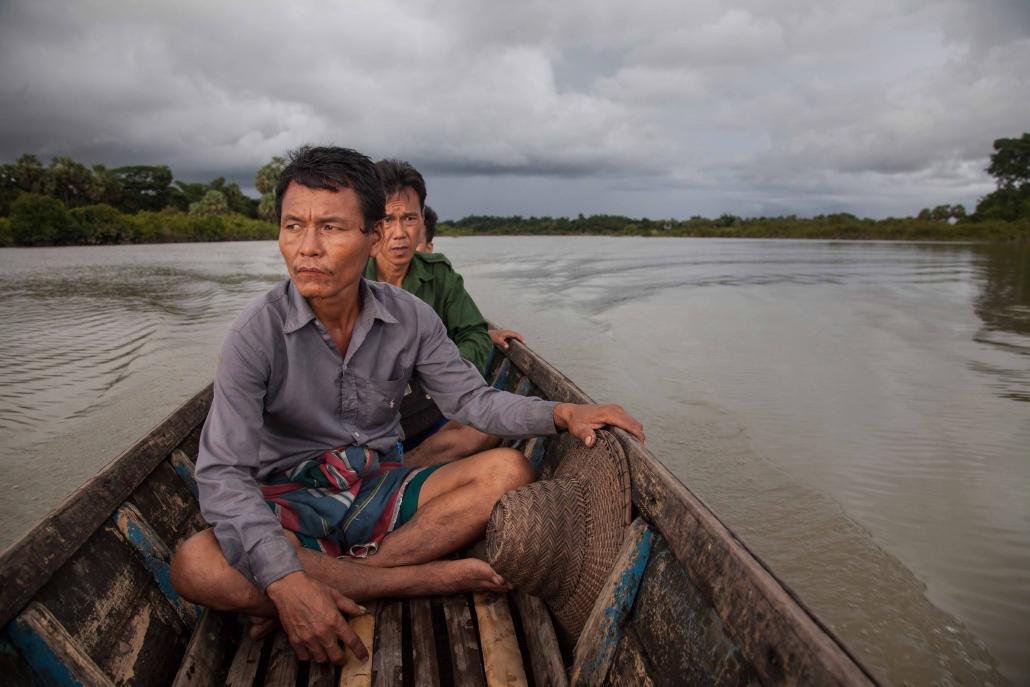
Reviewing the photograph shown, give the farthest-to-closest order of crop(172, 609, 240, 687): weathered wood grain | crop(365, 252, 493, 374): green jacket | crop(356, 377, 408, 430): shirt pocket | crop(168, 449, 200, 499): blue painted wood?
crop(365, 252, 493, 374): green jacket
crop(168, 449, 200, 499): blue painted wood
crop(356, 377, 408, 430): shirt pocket
crop(172, 609, 240, 687): weathered wood grain

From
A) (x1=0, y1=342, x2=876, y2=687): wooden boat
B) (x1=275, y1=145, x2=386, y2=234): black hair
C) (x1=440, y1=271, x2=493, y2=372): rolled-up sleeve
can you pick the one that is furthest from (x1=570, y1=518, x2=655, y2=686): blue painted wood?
(x1=440, y1=271, x2=493, y2=372): rolled-up sleeve

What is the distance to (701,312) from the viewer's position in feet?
39.9

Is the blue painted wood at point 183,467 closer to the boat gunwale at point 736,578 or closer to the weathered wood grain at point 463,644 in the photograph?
the weathered wood grain at point 463,644

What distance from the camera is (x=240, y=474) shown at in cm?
167

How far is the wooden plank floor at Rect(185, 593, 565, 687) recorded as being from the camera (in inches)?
63.8

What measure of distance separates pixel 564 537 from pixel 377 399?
0.78 metres

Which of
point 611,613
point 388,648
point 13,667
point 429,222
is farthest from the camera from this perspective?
point 429,222

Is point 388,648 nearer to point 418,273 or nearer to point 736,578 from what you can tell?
point 736,578

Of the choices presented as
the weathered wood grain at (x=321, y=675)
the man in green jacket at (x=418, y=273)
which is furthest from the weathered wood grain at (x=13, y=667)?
the man in green jacket at (x=418, y=273)

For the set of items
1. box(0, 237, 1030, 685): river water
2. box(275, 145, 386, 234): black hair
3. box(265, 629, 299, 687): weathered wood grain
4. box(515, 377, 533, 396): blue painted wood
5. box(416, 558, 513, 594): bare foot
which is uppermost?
box(275, 145, 386, 234): black hair

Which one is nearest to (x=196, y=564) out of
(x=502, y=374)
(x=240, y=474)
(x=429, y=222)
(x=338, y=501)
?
(x=240, y=474)

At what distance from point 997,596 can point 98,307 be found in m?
13.5

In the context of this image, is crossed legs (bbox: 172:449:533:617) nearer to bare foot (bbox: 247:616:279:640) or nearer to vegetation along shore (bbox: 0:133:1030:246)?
bare foot (bbox: 247:616:279:640)

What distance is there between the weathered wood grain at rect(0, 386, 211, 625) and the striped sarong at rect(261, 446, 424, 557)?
42 cm
